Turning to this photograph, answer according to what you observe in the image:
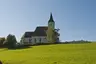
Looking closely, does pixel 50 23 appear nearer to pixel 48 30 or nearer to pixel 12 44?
pixel 48 30

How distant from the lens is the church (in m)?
144

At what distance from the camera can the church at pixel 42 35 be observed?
143500 millimetres

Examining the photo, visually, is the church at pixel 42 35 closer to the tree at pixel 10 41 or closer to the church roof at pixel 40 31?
the church roof at pixel 40 31

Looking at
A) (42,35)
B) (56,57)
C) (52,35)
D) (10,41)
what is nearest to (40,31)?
(42,35)

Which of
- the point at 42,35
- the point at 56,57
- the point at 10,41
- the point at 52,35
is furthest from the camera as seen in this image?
the point at 42,35

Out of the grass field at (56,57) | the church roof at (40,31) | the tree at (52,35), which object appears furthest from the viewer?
the church roof at (40,31)

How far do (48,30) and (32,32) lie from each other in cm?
1918

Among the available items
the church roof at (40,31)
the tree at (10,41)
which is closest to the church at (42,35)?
the church roof at (40,31)

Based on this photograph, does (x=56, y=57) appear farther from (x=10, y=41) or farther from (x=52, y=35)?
(x=52, y=35)

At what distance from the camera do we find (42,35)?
507ft

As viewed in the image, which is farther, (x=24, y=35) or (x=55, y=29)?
(x=24, y=35)

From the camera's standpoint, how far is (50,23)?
528 feet

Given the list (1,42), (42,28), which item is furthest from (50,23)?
(1,42)

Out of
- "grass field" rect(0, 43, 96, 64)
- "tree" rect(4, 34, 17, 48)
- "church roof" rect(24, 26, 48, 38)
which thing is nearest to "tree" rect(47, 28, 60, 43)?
"church roof" rect(24, 26, 48, 38)
